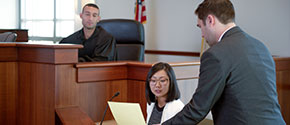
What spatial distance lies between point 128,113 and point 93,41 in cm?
184

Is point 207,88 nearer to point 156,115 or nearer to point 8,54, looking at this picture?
point 156,115

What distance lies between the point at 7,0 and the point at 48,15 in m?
1.65

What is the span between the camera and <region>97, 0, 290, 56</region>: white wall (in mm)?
5785

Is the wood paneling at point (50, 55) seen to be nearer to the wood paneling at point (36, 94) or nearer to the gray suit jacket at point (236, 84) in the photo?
the wood paneling at point (36, 94)

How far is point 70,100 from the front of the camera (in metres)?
3.06

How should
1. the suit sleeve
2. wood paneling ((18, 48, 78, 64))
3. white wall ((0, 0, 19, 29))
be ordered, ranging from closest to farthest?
the suit sleeve < wood paneling ((18, 48, 78, 64)) < white wall ((0, 0, 19, 29))

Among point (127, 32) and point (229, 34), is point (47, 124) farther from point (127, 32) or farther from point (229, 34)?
point (127, 32)

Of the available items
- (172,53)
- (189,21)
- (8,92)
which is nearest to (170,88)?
(8,92)

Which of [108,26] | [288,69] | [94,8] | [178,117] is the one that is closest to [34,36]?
[108,26]

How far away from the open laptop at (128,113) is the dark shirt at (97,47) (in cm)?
162

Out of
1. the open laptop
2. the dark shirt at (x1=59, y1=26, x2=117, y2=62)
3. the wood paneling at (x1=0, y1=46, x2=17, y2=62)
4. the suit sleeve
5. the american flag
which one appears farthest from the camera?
the american flag

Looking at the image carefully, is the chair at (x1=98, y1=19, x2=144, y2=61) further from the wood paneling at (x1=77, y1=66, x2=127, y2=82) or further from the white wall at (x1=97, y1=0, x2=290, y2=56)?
the white wall at (x1=97, y1=0, x2=290, y2=56)

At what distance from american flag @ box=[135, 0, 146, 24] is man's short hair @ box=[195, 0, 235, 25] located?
5.82 m

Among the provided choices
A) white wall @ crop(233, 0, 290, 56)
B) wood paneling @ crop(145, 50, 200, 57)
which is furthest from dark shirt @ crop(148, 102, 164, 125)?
wood paneling @ crop(145, 50, 200, 57)
